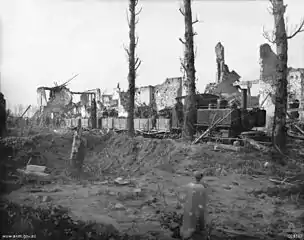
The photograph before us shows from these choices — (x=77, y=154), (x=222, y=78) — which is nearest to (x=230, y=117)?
(x=77, y=154)

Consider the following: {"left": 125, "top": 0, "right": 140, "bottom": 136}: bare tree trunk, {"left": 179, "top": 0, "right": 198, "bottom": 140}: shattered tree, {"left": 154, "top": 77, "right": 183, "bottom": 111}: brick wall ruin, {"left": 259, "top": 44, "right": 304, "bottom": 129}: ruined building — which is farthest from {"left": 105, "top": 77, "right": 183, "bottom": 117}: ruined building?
{"left": 179, "top": 0, "right": 198, "bottom": 140}: shattered tree

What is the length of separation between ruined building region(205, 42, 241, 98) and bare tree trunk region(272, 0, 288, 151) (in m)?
20.2

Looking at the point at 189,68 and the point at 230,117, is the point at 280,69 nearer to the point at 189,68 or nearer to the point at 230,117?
the point at 230,117

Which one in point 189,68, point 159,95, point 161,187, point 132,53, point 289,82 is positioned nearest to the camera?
point 161,187

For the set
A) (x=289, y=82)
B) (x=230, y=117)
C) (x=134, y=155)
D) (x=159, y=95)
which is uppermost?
(x=289, y=82)

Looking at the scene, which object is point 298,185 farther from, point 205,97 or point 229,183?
point 205,97

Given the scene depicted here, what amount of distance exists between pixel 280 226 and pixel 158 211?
229cm

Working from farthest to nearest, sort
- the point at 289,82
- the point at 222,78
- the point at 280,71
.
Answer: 1. the point at 222,78
2. the point at 289,82
3. the point at 280,71

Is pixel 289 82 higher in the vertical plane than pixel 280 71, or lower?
higher

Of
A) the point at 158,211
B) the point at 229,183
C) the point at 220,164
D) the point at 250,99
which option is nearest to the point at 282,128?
the point at 220,164

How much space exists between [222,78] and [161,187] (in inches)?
1040

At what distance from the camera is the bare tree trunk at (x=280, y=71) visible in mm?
10055

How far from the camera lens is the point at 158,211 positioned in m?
5.92

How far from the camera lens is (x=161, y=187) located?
7.66 meters
